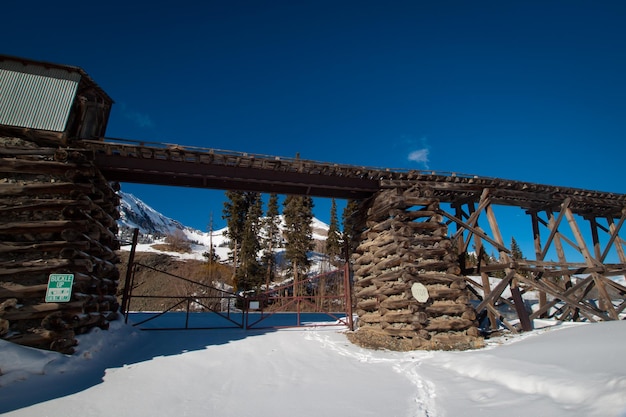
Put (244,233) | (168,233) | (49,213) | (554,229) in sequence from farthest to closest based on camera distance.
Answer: (168,233)
(244,233)
(554,229)
(49,213)

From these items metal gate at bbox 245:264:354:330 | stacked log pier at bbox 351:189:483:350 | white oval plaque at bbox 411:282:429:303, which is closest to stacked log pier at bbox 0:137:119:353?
metal gate at bbox 245:264:354:330

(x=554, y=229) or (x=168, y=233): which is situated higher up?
(x=168, y=233)

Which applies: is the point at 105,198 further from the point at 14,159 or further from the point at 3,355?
the point at 3,355

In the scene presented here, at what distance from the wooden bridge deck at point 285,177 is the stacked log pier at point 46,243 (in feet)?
4.35

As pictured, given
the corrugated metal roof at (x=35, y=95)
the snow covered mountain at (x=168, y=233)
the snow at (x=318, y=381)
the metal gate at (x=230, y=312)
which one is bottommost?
the snow at (x=318, y=381)

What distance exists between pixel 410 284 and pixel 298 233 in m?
27.6

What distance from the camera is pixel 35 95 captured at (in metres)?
9.34

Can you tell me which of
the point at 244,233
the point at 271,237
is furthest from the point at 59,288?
the point at 271,237

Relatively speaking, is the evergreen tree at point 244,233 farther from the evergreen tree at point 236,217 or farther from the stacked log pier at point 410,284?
the stacked log pier at point 410,284

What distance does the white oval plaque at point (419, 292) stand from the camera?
32.4 feet

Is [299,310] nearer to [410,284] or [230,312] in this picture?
[410,284]

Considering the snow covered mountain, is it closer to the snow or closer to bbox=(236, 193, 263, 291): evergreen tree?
bbox=(236, 193, 263, 291): evergreen tree

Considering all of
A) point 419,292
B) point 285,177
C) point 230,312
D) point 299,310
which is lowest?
point 230,312

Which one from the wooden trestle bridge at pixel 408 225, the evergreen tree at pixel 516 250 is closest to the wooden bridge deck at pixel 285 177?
the wooden trestle bridge at pixel 408 225
